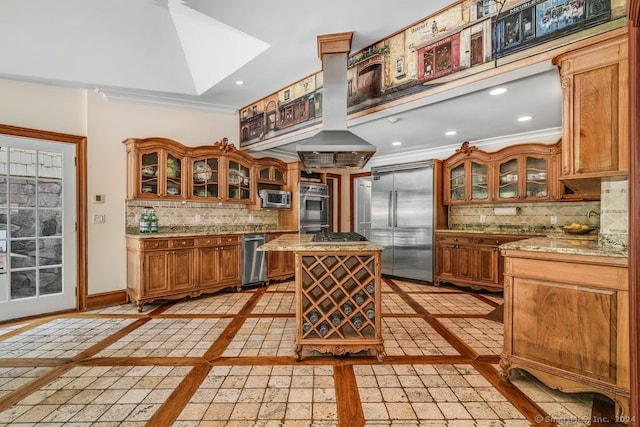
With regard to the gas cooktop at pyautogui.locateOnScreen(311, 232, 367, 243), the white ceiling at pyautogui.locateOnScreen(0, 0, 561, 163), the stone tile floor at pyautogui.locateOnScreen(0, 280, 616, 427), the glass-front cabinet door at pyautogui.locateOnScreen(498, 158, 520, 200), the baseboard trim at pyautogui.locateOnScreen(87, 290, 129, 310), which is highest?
the white ceiling at pyautogui.locateOnScreen(0, 0, 561, 163)

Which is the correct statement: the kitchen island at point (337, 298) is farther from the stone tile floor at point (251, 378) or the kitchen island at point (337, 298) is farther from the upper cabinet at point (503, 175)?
the upper cabinet at point (503, 175)

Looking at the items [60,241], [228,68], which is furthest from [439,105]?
[60,241]

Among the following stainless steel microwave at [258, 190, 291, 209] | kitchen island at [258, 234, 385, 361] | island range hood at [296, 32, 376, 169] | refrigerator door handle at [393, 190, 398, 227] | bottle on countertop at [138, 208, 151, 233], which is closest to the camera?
kitchen island at [258, 234, 385, 361]

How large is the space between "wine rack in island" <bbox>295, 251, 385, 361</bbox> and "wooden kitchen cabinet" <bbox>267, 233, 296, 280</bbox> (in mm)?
2416

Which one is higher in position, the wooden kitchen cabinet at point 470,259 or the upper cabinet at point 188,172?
the upper cabinet at point 188,172

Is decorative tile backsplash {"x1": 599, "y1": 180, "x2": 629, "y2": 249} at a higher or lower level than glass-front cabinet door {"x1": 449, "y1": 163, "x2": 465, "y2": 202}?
lower

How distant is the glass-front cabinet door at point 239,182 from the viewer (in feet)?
15.8

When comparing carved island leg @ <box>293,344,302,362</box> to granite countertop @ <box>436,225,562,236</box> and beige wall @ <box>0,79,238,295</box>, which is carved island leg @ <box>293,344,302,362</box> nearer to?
beige wall @ <box>0,79,238,295</box>

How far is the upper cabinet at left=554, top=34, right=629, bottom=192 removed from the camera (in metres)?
1.75

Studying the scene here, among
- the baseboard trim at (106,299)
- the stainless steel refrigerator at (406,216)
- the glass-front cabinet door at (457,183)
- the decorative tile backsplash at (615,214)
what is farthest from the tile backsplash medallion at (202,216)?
the decorative tile backsplash at (615,214)

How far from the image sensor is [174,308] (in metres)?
3.77

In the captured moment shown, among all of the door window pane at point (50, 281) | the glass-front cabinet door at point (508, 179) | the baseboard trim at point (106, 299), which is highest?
the glass-front cabinet door at point (508, 179)

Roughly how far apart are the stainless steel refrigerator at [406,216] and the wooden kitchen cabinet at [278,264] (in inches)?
67.7

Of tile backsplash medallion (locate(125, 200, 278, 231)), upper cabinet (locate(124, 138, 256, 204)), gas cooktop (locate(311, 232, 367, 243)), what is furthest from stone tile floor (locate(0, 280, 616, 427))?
upper cabinet (locate(124, 138, 256, 204))
